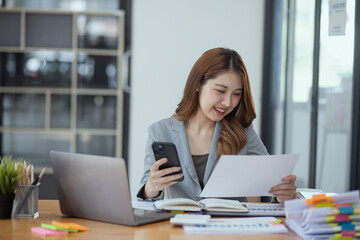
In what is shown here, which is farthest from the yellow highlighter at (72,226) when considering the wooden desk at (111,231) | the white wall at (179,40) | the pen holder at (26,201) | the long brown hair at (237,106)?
the white wall at (179,40)

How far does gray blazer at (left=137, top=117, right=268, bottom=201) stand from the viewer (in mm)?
2168

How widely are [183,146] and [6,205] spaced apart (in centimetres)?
86

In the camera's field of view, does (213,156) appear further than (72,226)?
Yes

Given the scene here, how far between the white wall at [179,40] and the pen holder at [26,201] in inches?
119

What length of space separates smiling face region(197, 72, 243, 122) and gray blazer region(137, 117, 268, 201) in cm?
12

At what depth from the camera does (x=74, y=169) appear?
5.40ft

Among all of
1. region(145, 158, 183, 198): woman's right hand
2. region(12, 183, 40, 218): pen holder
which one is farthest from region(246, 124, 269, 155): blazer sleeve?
region(12, 183, 40, 218): pen holder

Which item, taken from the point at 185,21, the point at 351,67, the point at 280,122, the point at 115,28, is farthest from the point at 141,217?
the point at 115,28

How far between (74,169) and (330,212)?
802 mm

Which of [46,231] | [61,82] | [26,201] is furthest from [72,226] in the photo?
[61,82]

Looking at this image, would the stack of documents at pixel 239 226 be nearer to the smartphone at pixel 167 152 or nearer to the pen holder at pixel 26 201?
the smartphone at pixel 167 152

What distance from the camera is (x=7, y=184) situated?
1609mm

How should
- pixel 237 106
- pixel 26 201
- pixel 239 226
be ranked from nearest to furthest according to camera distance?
pixel 239 226 → pixel 26 201 → pixel 237 106

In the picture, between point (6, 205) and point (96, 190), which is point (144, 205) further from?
point (6, 205)
